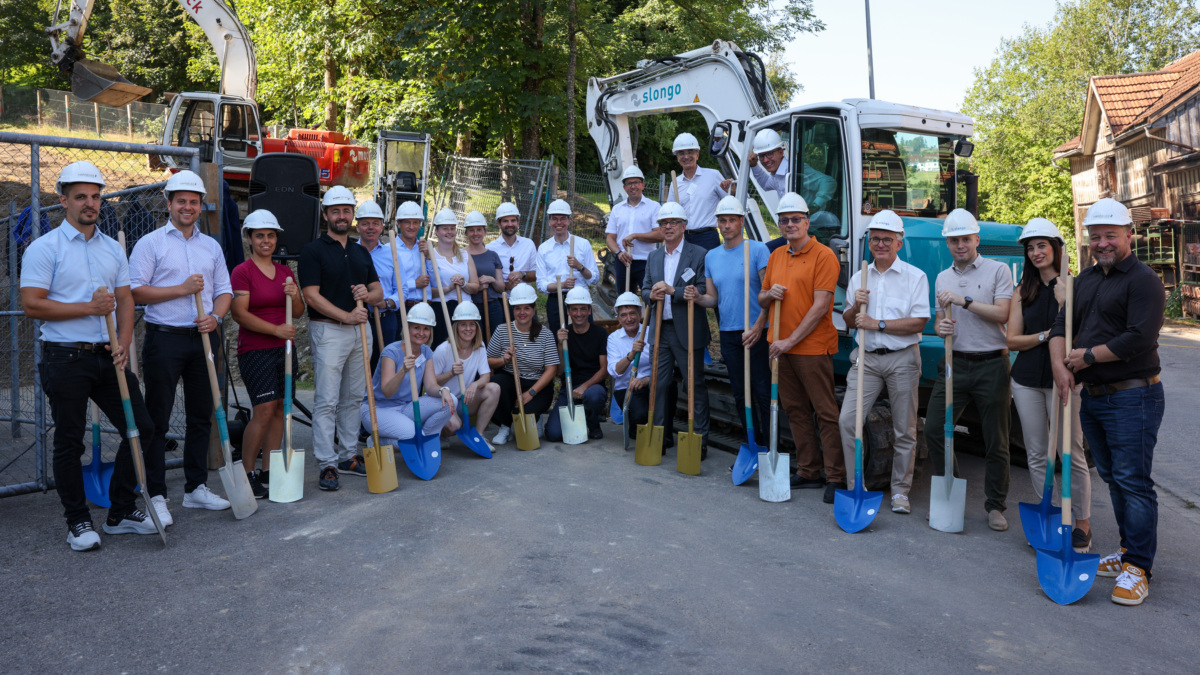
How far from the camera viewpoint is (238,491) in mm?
5695

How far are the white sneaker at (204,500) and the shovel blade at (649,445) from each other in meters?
3.22

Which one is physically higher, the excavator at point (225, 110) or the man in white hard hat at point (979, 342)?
the excavator at point (225, 110)

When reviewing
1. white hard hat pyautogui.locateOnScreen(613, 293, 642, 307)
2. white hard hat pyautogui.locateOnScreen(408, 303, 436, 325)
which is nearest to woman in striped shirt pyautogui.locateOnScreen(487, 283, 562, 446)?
white hard hat pyautogui.locateOnScreen(613, 293, 642, 307)

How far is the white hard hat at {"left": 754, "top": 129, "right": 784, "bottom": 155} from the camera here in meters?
7.85

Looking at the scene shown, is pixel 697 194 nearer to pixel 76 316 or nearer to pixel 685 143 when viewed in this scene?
pixel 685 143

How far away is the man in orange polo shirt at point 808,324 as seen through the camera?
252 inches

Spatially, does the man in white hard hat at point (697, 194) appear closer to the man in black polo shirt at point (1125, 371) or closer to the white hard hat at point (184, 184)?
the man in black polo shirt at point (1125, 371)

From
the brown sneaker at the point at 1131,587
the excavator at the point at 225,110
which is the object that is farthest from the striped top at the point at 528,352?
the excavator at the point at 225,110

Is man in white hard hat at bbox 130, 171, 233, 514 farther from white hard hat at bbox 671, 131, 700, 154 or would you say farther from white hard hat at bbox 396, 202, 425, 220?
white hard hat at bbox 671, 131, 700, 154

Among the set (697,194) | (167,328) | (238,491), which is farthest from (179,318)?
(697,194)

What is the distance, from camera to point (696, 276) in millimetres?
7438

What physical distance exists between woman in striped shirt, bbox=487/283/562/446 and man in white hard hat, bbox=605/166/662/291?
114 cm

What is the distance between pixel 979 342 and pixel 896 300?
60 centimetres

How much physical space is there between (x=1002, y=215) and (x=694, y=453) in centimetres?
3922
